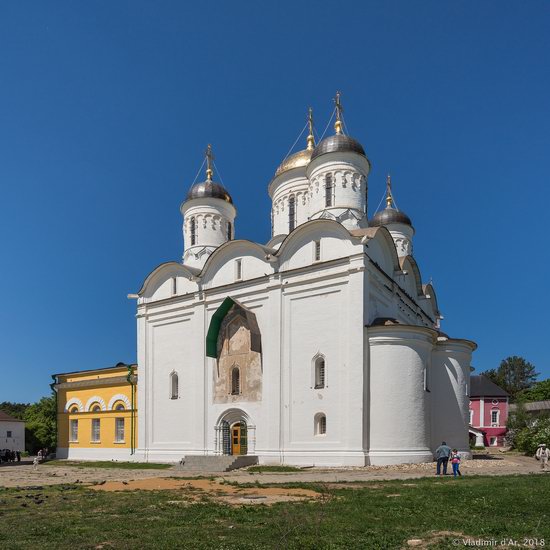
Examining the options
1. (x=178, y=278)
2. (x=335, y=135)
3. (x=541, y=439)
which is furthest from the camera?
(x=541, y=439)

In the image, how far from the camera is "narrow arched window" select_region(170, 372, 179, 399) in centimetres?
2597

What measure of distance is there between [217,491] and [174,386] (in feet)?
45.9

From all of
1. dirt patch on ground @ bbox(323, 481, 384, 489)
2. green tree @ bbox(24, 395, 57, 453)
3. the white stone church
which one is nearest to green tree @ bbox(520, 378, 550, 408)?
the white stone church

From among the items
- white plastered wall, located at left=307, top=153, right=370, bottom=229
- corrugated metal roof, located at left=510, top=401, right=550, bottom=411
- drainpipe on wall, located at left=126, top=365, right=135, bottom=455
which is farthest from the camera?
corrugated metal roof, located at left=510, top=401, right=550, bottom=411

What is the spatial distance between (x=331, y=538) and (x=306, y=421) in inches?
551

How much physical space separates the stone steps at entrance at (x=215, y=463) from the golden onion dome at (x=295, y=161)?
15412 mm

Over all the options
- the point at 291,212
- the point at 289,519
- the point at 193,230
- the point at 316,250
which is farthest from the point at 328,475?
the point at 193,230

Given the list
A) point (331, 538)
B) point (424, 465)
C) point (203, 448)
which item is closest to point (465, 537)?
point (331, 538)

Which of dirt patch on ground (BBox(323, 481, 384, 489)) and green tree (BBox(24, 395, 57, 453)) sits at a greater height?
dirt patch on ground (BBox(323, 481, 384, 489))

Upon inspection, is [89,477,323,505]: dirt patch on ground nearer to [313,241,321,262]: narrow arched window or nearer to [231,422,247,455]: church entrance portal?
[231,422,247,455]: church entrance portal

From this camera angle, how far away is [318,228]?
2216 centimetres

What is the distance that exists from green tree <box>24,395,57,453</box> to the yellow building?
7.92 meters

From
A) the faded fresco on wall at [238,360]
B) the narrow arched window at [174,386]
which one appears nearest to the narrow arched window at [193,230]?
the faded fresco on wall at [238,360]

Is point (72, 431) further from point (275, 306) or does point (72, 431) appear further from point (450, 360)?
point (450, 360)
